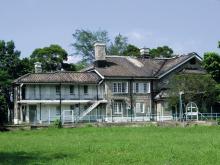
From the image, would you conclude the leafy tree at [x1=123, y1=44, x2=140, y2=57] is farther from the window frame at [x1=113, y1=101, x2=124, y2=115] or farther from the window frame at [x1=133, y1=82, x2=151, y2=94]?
the window frame at [x1=113, y1=101, x2=124, y2=115]

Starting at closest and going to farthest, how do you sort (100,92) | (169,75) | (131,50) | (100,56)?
(100,92) → (100,56) → (169,75) → (131,50)

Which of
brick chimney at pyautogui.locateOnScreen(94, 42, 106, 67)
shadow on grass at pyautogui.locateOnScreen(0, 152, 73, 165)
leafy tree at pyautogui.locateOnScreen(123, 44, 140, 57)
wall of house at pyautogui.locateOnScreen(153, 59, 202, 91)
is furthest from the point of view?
leafy tree at pyautogui.locateOnScreen(123, 44, 140, 57)

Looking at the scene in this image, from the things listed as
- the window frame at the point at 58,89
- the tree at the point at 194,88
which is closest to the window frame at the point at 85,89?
the window frame at the point at 58,89

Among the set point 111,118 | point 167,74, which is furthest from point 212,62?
point 111,118

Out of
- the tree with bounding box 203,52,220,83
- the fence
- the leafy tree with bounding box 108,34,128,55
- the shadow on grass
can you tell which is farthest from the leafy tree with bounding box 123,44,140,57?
the shadow on grass

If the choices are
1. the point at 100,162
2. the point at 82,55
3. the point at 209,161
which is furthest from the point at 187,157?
the point at 82,55

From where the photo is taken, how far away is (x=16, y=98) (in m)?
64.2

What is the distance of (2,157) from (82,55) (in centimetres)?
7594

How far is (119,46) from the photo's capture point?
98250mm

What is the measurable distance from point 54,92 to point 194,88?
17.0 meters

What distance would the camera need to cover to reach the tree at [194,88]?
57562 millimetres

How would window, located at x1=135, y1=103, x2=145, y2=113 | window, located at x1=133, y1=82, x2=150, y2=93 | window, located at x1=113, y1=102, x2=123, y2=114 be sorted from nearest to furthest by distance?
window, located at x1=113, y1=102, x2=123, y2=114 → window, located at x1=135, y1=103, x2=145, y2=113 → window, located at x1=133, y1=82, x2=150, y2=93

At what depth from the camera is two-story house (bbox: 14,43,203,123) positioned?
61219 millimetres

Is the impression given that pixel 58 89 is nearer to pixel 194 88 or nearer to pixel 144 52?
pixel 144 52
